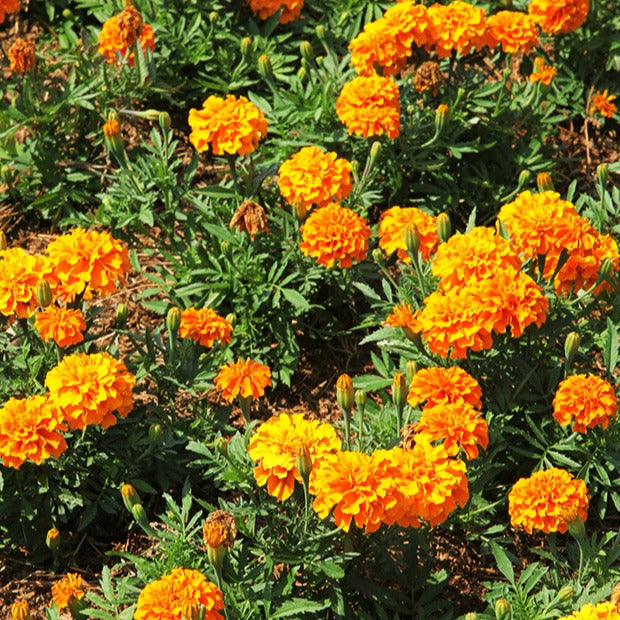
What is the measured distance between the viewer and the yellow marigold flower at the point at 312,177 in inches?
153

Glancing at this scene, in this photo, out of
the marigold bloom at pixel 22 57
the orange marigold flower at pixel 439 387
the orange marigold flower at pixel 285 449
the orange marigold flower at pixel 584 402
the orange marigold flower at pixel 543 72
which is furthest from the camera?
the orange marigold flower at pixel 543 72

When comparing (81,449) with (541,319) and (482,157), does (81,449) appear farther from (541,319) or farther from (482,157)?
(482,157)

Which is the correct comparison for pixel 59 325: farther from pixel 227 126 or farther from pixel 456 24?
pixel 456 24

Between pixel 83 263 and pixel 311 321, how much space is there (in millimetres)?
1146

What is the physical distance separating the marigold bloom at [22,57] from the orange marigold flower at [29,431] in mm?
1737

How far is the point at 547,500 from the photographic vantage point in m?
3.20

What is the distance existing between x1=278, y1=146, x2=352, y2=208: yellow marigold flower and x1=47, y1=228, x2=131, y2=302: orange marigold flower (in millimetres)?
745

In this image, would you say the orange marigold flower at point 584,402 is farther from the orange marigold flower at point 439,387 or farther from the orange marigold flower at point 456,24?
the orange marigold flower at point 456,24

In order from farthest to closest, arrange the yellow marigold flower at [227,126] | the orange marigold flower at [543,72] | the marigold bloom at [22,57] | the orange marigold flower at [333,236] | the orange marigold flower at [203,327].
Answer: the orange marigold flower at [543,72] → the marigold bloom at [22,57] → the yellow marigold flower at [227,126] → the orange marigold flower at [333,236] → the orange marigold flower at [203,327]

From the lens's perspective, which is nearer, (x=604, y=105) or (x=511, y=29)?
(x=511, y=29)

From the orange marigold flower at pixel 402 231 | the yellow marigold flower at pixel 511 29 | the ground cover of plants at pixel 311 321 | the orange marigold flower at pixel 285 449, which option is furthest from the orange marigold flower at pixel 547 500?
the yellow marigold flower at pixel 511 29

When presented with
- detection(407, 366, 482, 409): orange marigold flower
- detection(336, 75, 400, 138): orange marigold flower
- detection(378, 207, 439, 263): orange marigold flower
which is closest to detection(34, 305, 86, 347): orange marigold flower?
detection(407, 366, 482, 409): orange marigold flower

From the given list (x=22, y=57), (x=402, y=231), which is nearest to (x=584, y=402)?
Result: (x=402, y=231)

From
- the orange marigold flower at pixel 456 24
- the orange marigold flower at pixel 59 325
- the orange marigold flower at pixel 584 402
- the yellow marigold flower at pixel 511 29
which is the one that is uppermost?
the orange marigold flower at pixel 456 24
